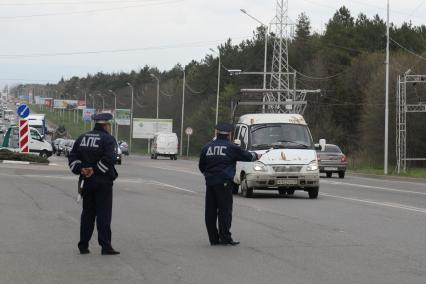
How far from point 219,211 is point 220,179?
1.53 ft

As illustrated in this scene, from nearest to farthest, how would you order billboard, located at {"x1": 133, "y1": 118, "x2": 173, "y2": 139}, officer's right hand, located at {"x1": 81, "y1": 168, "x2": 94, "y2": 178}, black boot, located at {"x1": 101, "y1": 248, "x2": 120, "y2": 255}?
officer's right hand, located at {"x1": 81, "y1": 168, "x2": 94, "y2": 178}, black boot, located at {"x1": 101, "y1": 248, "x2": 120, "y2": 255}, billboard, located at {"x1": 133, "y1": 118, "x2": 173, "y2": 139}

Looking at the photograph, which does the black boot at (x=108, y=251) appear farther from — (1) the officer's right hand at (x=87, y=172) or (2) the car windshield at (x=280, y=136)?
(2) the car windshield at (x=280, y=136)

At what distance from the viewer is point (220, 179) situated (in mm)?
11867

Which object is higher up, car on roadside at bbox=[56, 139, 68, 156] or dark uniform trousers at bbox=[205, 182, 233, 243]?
car on roadside at bbox=[56, 139, 68, 156]

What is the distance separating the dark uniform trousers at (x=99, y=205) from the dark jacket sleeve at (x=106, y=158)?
0.12 meters

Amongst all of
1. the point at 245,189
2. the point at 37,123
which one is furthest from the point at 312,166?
the point at 37,123

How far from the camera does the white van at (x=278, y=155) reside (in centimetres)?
2080

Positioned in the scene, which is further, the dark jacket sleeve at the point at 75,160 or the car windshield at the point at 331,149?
the car windshield at the point at 331,149

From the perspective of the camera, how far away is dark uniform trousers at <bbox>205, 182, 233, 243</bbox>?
38.6ft

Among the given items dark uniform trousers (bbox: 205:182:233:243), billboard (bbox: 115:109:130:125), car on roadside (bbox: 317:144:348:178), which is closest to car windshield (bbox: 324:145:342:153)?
car on roadside (bbox: 317:144:348:178)

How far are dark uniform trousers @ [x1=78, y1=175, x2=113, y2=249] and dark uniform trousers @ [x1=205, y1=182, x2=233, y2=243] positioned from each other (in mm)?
1784

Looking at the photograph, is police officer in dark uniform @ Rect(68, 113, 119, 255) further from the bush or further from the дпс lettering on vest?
the bush

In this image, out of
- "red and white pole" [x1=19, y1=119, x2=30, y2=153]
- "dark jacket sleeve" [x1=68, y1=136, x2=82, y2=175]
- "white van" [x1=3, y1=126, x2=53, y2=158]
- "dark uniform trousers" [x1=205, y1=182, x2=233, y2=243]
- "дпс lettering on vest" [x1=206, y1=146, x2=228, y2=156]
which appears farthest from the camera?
"white van" [x1=3, y1=126, x2=53, y2=158]

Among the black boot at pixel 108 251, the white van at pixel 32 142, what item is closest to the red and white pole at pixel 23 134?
the white van at pixel 32 142
